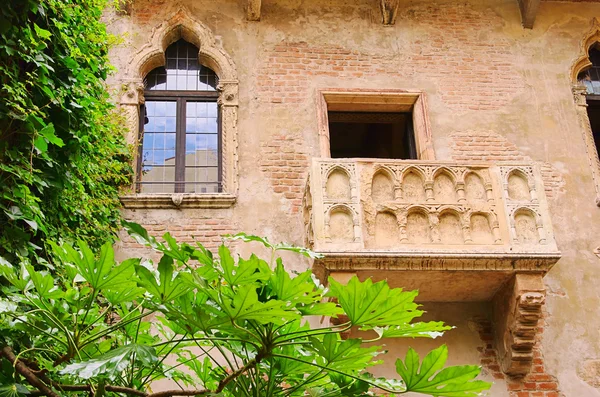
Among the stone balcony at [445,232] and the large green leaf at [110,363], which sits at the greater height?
the stone balcony at [445,232]

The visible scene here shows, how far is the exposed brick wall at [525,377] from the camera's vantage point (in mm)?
7215

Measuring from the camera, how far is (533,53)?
926 centimetres

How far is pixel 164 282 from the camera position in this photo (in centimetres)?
281

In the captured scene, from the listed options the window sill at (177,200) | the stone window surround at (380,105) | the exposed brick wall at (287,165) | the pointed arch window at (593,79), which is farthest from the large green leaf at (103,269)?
the pointed arch window at (593,79)

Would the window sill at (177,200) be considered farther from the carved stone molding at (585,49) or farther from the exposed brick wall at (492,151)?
the carved stone molding at (585,49)

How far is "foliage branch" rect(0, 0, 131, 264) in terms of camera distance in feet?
16.6

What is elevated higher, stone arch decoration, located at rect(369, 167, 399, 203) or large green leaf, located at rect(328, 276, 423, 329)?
stone arch decoration, located at rect(369, 167, 399, 203)

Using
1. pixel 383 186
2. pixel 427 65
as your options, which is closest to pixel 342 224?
pixel 383 186

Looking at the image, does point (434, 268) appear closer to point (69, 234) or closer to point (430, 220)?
point (430, 220)

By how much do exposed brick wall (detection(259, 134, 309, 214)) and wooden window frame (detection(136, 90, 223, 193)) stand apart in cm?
57

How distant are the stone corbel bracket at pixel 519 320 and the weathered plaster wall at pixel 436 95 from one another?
31 cm

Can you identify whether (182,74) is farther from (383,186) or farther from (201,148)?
(383,186)

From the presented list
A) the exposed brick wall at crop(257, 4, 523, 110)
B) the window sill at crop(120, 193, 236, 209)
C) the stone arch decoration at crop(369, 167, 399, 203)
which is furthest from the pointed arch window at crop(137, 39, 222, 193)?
the stone arch decoration at crop(369, 167, 399, 203)

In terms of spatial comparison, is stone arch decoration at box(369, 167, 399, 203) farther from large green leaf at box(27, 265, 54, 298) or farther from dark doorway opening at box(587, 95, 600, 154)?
large green leaf at box(27, 265, 54, 298)
